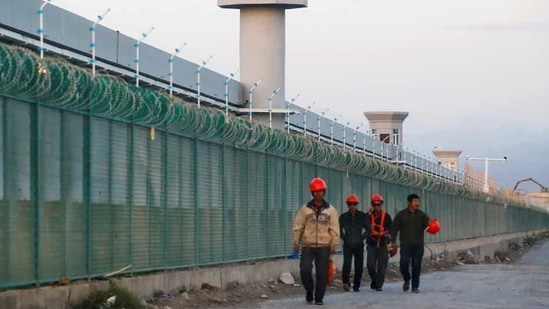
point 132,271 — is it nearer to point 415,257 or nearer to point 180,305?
point 180,305

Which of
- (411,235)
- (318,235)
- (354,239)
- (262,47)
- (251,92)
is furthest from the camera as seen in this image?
(262,47)

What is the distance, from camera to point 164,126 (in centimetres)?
1798

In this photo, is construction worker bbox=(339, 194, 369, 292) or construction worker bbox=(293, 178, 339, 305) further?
construction worker bbox=(339, 194, 369, 292)

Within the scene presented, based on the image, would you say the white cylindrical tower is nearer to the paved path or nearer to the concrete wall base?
the concrete wall base

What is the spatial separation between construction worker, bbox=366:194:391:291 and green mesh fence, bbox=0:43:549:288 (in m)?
1.76

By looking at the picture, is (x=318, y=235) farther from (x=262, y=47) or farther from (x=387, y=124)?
(x=387, y=124)

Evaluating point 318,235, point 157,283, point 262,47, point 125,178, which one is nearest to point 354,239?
point 318,235

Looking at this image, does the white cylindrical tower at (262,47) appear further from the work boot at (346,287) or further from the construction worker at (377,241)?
the work boot at (346,287)

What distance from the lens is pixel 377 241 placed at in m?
23.2

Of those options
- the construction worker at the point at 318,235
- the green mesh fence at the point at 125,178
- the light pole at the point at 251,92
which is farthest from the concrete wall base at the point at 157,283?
the light pole at the point at 251,92

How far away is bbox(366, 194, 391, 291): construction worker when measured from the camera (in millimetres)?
22812

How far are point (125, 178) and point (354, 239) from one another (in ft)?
22.3

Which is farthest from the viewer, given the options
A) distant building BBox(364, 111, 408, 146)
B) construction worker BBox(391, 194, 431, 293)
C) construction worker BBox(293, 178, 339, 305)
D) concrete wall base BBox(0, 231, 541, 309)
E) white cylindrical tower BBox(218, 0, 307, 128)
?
distant building BBox(364, 111, 408, 146)

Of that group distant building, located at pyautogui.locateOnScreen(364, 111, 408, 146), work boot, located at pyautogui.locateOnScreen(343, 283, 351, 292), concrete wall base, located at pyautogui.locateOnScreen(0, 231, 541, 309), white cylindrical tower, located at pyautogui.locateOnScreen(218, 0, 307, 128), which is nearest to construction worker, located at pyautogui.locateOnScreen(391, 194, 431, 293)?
work boot, located at pyautogui.locateOnScreen(343, 283, 351, 292)
